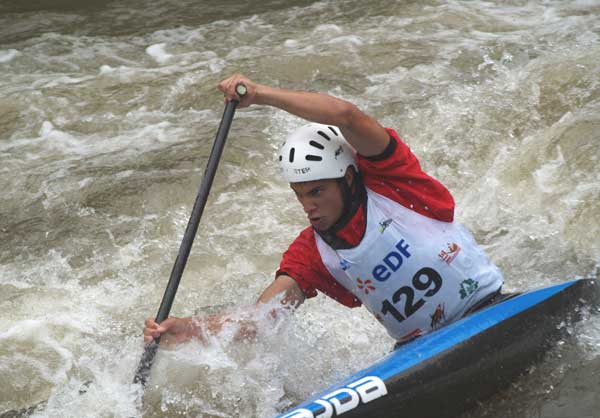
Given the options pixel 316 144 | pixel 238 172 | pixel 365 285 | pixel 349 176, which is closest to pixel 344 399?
pixel 365 285

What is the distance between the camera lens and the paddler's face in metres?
3.67

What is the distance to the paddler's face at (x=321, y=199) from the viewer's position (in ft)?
12.0

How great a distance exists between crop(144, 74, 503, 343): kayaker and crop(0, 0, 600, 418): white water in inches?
17.2

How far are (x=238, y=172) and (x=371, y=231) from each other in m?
3.47

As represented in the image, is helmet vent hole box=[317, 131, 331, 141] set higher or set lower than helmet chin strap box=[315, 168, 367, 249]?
higher

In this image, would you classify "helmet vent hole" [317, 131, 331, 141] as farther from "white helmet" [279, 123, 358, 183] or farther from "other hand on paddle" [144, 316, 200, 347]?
"other hand on paddle" [144, 316, 200, 347]

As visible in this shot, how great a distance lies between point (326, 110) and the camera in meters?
3.46

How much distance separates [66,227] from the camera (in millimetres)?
6551

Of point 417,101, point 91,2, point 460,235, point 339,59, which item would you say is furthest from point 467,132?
point 91,2

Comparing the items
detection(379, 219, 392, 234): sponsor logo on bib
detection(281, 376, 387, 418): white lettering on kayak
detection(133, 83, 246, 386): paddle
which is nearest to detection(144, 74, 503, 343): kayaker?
detection(379, 219, 392, 234): sponsor logo on bib

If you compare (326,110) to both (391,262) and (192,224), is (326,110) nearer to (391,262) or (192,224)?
(391,262)

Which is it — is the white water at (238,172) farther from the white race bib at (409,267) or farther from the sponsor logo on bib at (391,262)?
the sponsor logo on bib at (391,262)

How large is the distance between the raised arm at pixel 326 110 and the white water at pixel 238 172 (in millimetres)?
1033

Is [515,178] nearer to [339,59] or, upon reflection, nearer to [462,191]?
[462,191]
